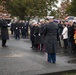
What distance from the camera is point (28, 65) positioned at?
433 inches

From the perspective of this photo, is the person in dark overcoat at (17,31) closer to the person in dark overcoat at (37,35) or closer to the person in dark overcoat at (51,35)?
the person in dark overcoat at (37,35)

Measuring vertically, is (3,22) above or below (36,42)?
above

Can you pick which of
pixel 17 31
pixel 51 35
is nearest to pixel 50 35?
pixel 51 35

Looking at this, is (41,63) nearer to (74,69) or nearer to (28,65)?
(28,65)

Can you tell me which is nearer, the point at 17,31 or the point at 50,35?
the point at 50,35

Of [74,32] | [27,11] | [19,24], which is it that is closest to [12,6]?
[27,11]

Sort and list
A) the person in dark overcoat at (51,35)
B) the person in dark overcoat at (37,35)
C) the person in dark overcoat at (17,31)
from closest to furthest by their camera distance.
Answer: the person in dark overcoat at (51,35) → the person in dark overcoat at (37,35) → the person in dark overcoat at (17,31)

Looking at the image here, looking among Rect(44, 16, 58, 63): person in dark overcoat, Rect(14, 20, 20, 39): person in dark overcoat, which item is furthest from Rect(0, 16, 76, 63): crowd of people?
Rect(14, 20, 20, 39): person in dark overcoat

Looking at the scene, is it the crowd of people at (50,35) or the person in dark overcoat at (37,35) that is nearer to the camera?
the crowd of people at (50,35)

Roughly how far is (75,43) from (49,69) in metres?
5.99

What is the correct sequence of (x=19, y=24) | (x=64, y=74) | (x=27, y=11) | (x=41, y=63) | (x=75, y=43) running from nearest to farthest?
(x=64, y=74) → (x=41, y=63) → (x=75, y=43) → (x=19, y=24) → (x=27, y=11)

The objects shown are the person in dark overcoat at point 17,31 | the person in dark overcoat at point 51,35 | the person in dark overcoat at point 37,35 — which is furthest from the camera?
the person in dark overcoat at point 17,31

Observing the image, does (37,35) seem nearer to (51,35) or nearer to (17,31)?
(51,35)

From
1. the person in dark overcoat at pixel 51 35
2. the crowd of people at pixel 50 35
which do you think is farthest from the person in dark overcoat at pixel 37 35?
the person in dark overcoat at pixel 51 35
